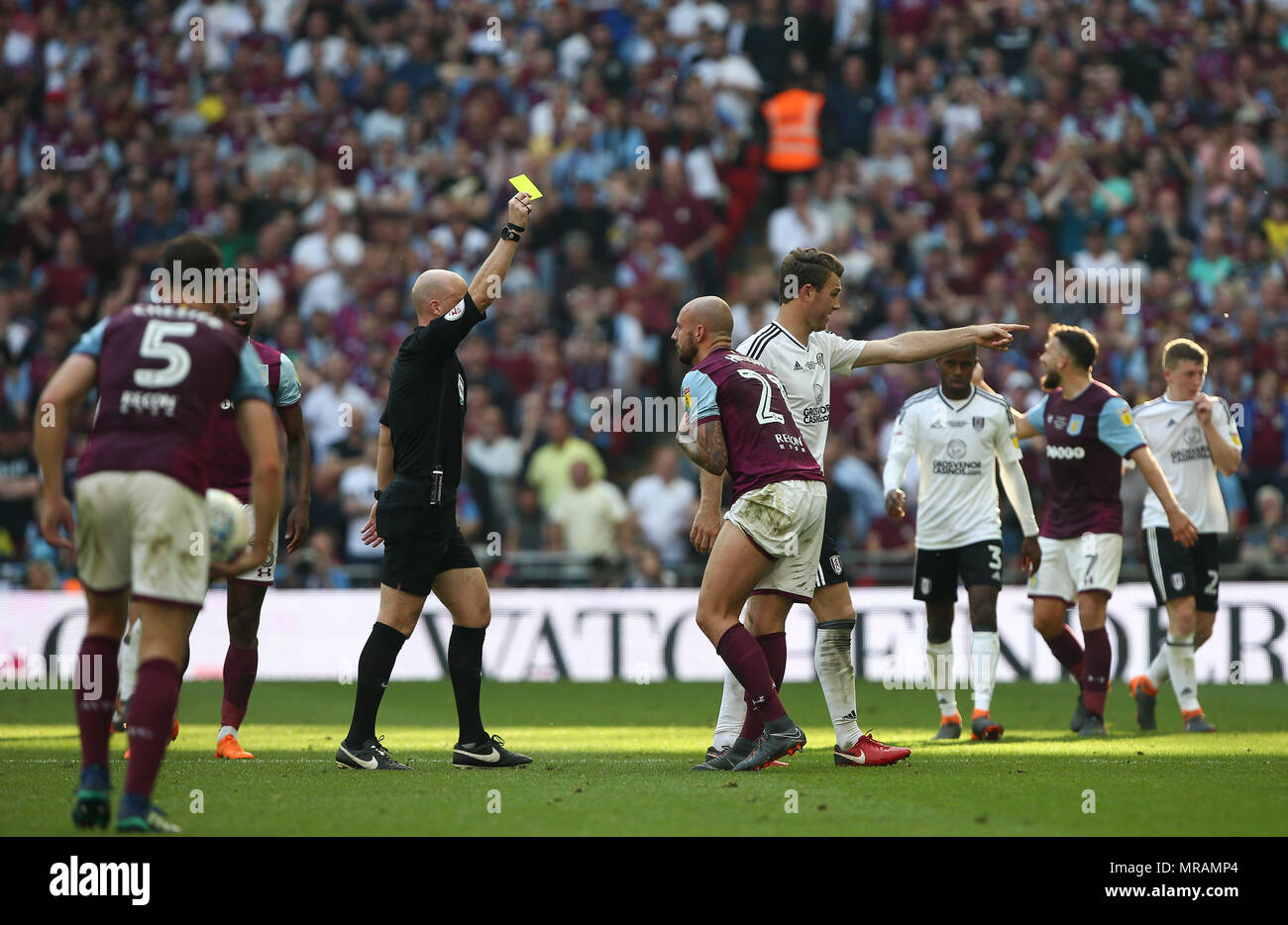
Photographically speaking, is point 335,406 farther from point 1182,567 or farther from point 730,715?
point 730,715

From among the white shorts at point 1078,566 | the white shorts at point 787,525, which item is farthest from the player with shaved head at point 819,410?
the white shorts at point 1078,566

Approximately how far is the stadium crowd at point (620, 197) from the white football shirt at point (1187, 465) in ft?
17.1

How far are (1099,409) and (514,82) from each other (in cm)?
1350

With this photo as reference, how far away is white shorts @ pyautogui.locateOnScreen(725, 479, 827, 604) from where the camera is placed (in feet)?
25.0

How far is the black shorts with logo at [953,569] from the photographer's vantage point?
10.4 metres

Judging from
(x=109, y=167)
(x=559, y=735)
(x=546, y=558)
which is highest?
(x=109, y=167)

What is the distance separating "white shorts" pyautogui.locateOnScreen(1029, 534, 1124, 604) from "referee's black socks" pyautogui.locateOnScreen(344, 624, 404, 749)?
483 cm

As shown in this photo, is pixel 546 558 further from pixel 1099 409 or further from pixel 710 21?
pixel 710 21

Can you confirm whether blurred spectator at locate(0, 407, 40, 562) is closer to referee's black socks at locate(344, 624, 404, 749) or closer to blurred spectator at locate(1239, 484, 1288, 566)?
referee's black socks at locate(344, 624, 404, 749)

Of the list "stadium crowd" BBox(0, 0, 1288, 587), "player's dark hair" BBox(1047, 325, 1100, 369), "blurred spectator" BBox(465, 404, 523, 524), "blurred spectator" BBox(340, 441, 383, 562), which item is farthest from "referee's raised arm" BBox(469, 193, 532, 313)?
"blurred spectator" BBox(465, 404, 523, 524)

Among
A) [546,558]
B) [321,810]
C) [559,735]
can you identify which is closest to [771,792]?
[321,810]

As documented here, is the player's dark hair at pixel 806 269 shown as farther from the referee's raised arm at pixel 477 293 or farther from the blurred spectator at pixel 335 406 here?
the blurred spectator at pixel 335 406

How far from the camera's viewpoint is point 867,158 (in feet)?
69.1

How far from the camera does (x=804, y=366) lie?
27.0 feet
